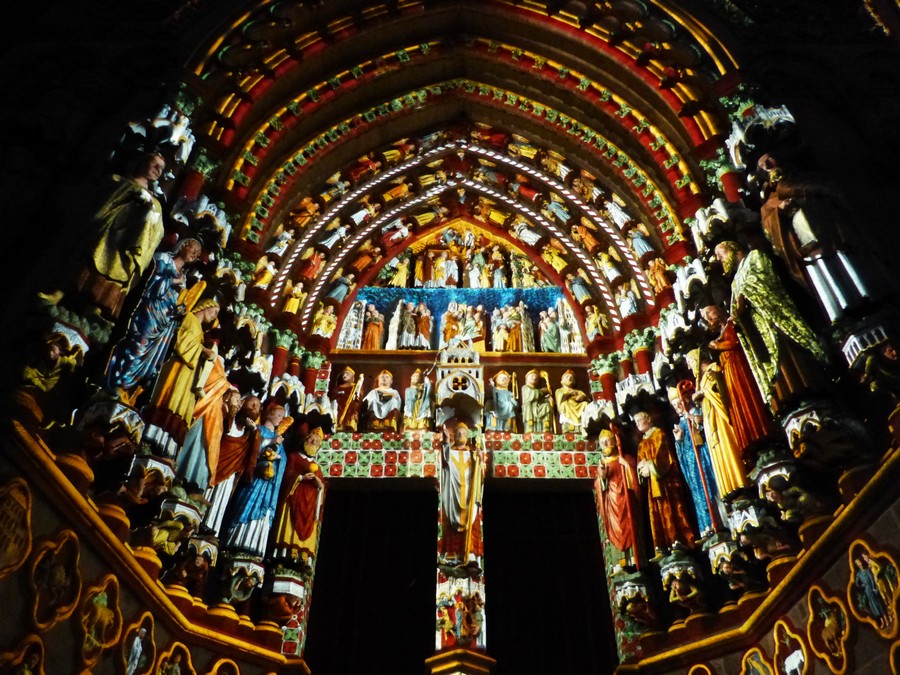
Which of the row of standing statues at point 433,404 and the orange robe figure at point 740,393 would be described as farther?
the row of standing statues at point 433,404

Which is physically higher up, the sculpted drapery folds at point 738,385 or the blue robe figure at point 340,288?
the blue robe figure at point 340,288

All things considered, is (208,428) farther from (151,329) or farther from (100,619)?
(100,619)

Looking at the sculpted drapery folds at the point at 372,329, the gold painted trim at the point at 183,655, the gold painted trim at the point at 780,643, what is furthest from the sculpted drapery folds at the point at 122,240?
the gold painted trim at the point at 780,643

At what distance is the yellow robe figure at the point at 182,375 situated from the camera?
19.6 feet

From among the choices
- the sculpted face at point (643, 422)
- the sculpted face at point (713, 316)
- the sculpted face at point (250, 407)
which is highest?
the sculpted face at point (713, 316)

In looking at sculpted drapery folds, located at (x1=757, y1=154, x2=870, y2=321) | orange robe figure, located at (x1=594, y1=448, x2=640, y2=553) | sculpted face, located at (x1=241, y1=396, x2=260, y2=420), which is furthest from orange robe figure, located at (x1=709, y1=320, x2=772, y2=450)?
sculpted face, located at (x1=241, y1=396, x2=260, y2=420)

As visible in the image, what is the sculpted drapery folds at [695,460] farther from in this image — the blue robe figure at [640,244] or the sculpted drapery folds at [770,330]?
the blue robe figure at [640,244]

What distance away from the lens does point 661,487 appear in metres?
7.18

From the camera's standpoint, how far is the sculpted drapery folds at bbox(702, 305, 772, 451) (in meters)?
5.87

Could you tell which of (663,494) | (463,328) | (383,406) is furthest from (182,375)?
(663,494)

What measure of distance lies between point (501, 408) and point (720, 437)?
10.5 feet

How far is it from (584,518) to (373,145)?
6095mm

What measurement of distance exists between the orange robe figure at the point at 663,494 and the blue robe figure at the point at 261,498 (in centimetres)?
382

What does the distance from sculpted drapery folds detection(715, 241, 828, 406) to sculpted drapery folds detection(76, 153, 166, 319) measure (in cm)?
489
